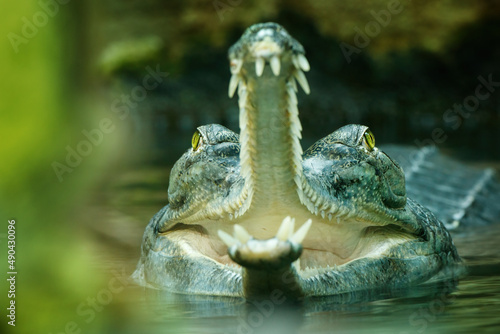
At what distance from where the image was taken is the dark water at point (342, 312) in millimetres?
2840

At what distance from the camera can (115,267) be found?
488cm

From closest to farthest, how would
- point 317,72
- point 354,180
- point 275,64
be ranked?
point 275,64, point 354,180, point 317,72

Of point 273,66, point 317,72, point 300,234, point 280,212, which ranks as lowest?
point 300,234

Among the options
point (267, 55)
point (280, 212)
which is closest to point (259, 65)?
point (267, 55)

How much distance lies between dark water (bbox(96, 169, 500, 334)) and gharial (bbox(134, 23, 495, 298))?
0.08 m

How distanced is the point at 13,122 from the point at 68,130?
0.04 meters

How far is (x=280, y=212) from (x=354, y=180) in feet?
2.02

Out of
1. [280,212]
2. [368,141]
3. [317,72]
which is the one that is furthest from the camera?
[317,72]

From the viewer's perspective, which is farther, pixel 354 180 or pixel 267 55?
pixel 354 180

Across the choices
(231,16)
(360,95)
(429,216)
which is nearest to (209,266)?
(429,216)

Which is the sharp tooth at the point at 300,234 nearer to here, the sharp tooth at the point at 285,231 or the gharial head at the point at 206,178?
the sharp tooth at the point at 285,231

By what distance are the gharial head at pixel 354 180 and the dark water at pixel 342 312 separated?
43 cm

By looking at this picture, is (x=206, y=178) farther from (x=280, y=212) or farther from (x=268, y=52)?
(x=268, y=52)

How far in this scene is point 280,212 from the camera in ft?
10.3
